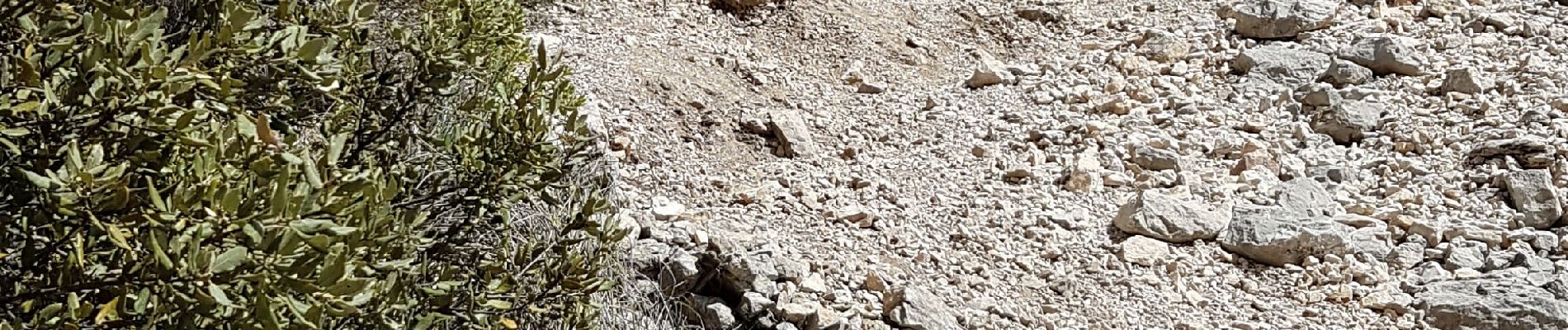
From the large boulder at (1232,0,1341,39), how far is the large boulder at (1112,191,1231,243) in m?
1.25

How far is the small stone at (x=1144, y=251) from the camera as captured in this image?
132 inches

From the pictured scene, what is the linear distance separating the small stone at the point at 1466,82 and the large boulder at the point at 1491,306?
102 centimetres

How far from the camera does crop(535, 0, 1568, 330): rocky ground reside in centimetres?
315

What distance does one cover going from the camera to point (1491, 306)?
3074mm

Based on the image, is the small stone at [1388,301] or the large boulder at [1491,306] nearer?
the large boulder at [1491,306]

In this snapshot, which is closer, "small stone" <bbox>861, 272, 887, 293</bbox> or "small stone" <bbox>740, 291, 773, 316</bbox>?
"small stone" <bbox>740, 291, 773, 316</bbox>

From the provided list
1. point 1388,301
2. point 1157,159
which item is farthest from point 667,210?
point 1388,301

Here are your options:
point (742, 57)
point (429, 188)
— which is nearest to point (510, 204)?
point (429, 188)

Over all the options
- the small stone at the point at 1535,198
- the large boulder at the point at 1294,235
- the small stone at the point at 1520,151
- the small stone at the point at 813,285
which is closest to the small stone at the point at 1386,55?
the small stone at the point at 1520,151

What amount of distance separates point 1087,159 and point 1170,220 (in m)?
0.43

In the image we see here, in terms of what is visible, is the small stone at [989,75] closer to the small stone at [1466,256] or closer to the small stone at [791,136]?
the small stone at [791,136]

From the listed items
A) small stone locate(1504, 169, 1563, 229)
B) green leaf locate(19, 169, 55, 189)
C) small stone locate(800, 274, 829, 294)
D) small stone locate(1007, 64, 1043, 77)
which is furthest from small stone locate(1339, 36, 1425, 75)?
green leaf locate(19, 169, 55, 189)

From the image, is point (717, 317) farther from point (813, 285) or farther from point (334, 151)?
point (334, 151)

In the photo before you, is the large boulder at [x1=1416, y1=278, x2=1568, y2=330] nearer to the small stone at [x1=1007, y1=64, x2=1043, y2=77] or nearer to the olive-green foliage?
the small stone at [x1=1007, y1=64, x2=1043, y2=77]
